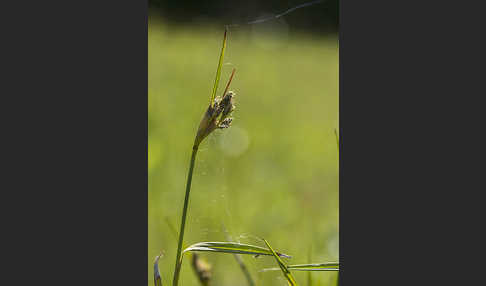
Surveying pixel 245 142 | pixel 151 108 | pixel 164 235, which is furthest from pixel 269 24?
pixel 151 108

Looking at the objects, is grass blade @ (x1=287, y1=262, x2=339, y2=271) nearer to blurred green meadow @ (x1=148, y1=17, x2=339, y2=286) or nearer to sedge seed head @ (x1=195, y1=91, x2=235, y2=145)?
blurred green meadow @ (x1=148, y1=17, x2=339, y2=286)

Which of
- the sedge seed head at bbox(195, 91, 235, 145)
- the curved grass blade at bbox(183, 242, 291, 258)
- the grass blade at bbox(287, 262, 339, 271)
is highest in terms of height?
the sedge seed head at bbox(195, 91, 235, 145)

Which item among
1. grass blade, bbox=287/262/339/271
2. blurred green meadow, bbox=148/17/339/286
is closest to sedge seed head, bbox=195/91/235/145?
blurred green meadow, bbox=148/17/339/286

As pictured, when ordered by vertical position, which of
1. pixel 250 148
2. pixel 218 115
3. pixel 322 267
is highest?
pixel 218 115

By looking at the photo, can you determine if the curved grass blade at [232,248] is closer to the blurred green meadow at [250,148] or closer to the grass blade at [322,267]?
the grass blade at [322,267]

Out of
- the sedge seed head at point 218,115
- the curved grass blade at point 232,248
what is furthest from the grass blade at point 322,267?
the sedge seed head at point 218,115

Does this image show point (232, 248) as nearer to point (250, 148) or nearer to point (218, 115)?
point (218, 115)

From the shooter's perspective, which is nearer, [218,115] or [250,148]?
[218,115]

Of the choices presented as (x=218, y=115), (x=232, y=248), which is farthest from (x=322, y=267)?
(x=218, y=115)
